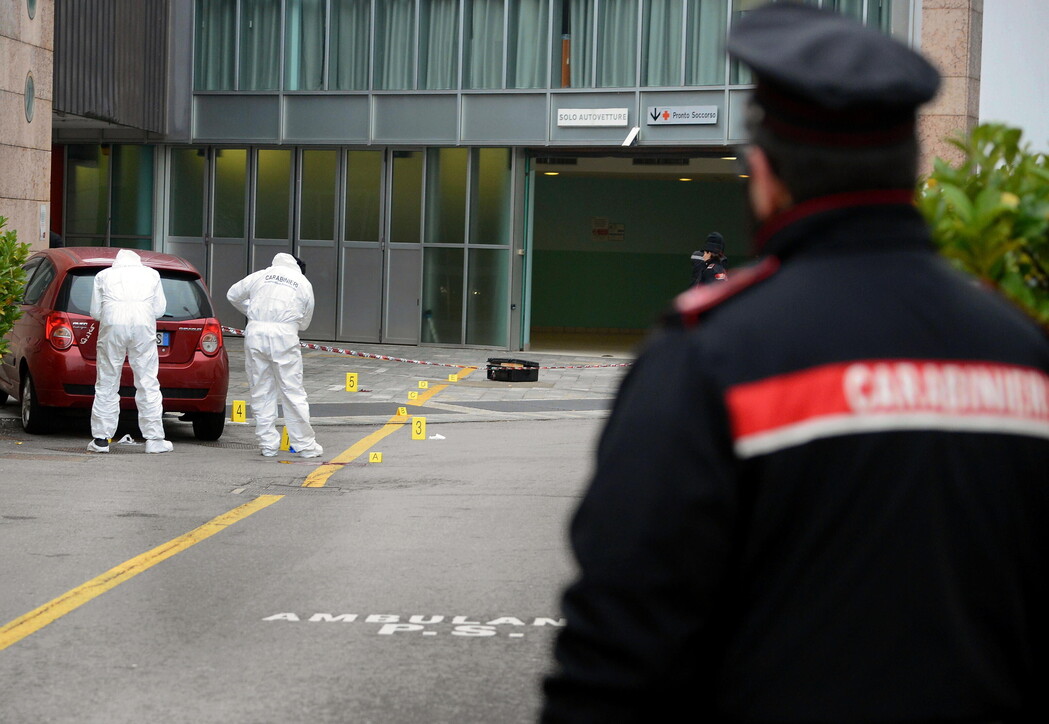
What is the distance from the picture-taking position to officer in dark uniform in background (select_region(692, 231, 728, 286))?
17000mm

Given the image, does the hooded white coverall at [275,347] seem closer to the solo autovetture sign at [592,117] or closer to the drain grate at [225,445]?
the drain grate at [225,445]

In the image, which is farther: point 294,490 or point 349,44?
point 349,44

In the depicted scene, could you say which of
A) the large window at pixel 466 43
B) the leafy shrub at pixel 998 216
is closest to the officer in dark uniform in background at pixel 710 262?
the large window at pixel 466 43

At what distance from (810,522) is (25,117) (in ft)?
63.7

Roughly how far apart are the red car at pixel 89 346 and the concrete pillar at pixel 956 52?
581 inches

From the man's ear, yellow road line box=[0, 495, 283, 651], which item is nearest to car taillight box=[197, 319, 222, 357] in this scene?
yellow road line box=[0, 495, 283, 651]

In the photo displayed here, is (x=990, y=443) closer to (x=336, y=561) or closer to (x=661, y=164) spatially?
(x=336, y=561)

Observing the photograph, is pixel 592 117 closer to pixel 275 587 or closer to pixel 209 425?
pixel 209 425

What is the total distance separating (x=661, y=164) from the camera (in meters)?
27.5

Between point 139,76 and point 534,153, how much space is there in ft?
24.4

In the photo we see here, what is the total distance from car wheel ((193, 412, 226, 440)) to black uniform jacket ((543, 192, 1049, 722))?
1157 centimetres

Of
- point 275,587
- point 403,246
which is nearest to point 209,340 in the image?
point 275,587

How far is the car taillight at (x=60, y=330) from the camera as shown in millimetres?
12344

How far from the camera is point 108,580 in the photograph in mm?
6965
